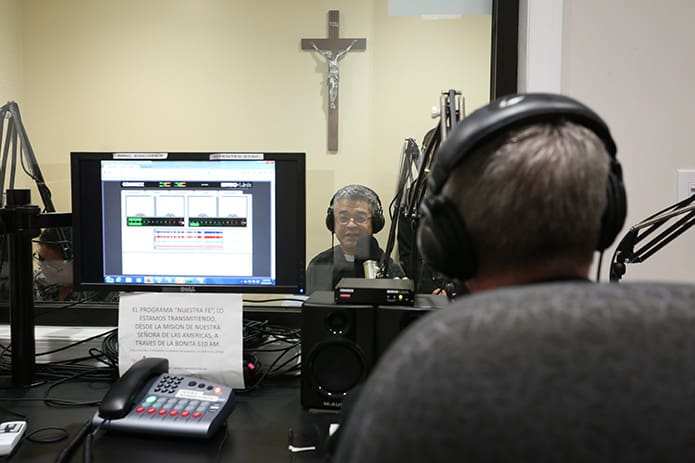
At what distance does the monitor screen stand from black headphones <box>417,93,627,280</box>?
2.18 ft

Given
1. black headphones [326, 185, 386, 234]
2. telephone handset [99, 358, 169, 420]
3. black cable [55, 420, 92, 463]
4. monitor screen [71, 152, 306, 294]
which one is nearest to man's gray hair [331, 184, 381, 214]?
black headphones [326, 185, 386, 234]

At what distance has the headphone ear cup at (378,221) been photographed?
63.9 inches

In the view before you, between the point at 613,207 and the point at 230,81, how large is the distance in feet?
5.29

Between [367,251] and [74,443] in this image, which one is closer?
[74,443]

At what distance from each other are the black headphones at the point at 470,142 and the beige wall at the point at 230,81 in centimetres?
107

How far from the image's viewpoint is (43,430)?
1.04 metres

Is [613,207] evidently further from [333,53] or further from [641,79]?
[333,53]

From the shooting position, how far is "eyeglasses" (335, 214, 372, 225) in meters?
1.62

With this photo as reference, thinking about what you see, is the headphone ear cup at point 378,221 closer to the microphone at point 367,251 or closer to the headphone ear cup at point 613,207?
the microphone at point 367,251

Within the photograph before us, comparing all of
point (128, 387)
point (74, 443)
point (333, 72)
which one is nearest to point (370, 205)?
point (333, 72)

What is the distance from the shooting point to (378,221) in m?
1.64

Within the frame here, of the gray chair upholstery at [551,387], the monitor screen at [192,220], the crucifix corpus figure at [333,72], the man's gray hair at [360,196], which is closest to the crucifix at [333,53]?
the crucifix corpus figure at [333,72]

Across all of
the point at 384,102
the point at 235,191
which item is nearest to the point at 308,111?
the point at 384,102

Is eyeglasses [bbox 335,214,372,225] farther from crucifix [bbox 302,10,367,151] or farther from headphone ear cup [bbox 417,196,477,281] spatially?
headphone ear cup [bbox 417,196,477,281]
